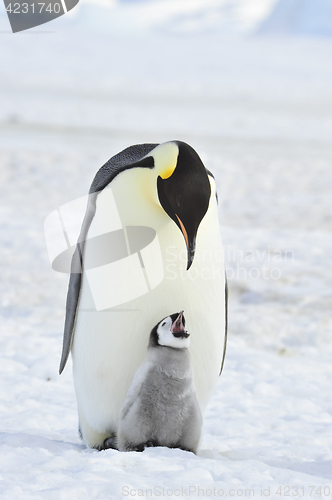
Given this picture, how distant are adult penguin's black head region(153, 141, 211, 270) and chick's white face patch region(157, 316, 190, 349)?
0.24 metres

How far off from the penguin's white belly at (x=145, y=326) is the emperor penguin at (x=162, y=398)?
12 centimetres

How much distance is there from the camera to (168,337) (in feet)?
6.36

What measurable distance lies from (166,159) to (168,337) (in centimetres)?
62

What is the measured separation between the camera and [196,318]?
217cm

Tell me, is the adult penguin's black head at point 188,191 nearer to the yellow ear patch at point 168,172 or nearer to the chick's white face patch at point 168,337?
the yellow ear patch at point 168,172

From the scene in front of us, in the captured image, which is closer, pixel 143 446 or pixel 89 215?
pixel 143 446

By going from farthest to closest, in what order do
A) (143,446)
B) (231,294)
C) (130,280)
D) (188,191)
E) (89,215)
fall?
(231,294) → (89,215) → (130,280) → (143,446) → (188,191)

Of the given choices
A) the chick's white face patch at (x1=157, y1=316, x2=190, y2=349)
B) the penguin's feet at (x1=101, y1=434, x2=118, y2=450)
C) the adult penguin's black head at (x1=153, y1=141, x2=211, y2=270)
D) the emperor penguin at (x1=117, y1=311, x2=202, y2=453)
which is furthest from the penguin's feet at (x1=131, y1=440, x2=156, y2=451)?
the adult penguin's black head at (x1=153, y1=141, x2=211, y2=270)

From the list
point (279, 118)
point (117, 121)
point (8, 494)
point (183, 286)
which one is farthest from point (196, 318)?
point (279, 118)

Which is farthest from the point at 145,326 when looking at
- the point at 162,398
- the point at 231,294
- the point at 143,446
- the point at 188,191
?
the point at 231,294

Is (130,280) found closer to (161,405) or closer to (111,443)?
(161,405)

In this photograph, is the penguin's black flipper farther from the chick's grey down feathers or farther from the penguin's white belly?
the chick's grey down feathers

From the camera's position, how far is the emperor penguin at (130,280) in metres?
2.07

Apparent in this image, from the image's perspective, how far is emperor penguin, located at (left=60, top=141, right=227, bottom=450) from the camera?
6.80ft
